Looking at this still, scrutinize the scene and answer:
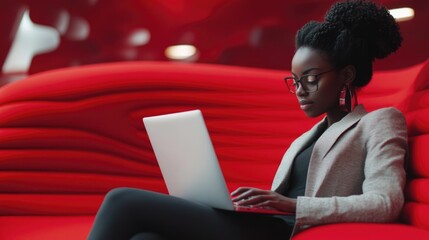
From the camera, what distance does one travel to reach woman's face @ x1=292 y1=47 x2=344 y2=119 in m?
1.44

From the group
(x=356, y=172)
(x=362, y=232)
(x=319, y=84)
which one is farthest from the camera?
(x=319, y=84)

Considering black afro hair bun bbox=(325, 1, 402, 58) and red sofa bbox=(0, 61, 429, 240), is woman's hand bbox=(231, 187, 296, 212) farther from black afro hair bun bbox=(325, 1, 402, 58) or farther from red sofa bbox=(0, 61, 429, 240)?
red sofa bbox=(0, 61, 429, 240)

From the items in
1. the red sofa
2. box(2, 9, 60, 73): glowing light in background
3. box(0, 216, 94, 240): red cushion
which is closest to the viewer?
box(0, 216, 94, 240): red cushion

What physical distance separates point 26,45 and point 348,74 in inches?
49.2

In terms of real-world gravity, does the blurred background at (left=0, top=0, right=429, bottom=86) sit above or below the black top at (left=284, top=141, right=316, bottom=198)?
above

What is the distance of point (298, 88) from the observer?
1.45 m

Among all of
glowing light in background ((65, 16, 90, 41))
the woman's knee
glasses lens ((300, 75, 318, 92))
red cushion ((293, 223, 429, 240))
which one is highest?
glowing light in background ((65, 16, 90, 41))

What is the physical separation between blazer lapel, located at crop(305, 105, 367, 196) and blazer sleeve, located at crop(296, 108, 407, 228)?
0.33ft

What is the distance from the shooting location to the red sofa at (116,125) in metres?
1.92

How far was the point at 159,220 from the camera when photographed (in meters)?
1.19

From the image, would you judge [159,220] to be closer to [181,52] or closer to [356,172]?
[356,172]

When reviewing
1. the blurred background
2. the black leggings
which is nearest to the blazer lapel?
the black leggings

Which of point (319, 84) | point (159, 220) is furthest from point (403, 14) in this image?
point (159, 220)

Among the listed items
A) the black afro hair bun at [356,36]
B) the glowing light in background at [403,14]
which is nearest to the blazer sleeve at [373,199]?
the black afro hair bun at [356,36]
